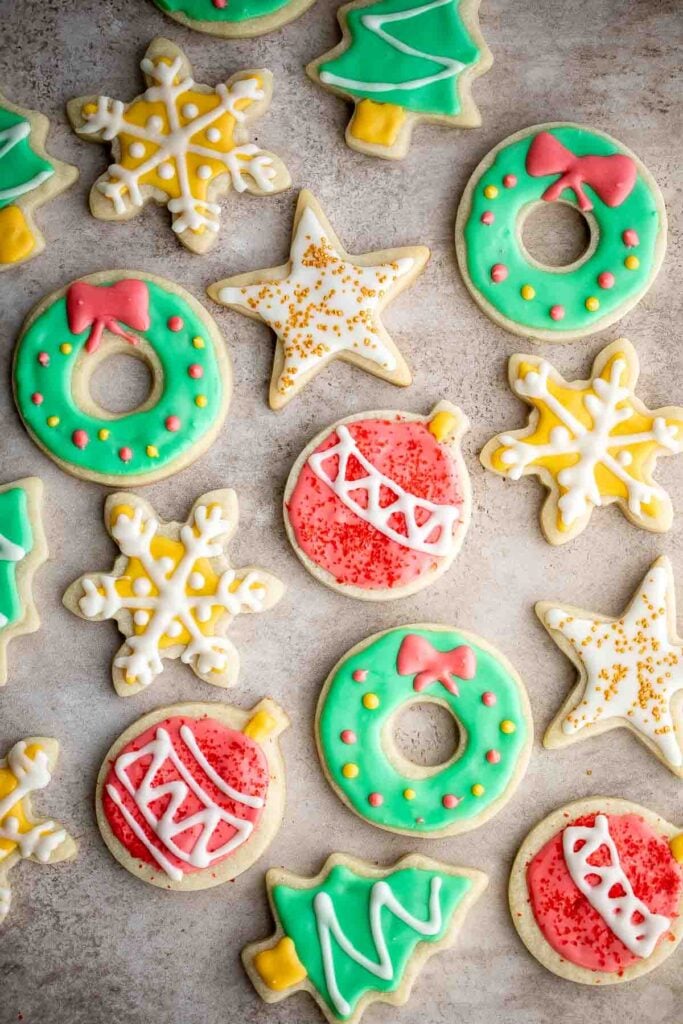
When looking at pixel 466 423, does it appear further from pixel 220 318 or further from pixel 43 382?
pixel 43 382

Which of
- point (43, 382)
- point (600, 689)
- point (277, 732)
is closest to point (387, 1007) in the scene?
point (277, 732)

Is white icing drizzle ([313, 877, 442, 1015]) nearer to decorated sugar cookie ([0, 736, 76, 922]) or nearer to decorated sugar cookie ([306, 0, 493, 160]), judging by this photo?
decorated sugar cookie ([0, 736, 76, 922])

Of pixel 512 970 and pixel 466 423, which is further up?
pixel 466 423

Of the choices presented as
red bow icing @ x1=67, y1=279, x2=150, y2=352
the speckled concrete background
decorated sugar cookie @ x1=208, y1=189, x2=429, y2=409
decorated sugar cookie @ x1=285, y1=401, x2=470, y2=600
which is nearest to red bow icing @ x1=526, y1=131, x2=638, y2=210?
the speckled concrete background

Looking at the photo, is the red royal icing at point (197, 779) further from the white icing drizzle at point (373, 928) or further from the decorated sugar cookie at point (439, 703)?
the white icing drizzle at point (373, 928)

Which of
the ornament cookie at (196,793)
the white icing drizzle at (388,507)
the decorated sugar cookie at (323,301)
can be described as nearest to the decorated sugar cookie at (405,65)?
the decorated sugar cookie at (323,301)

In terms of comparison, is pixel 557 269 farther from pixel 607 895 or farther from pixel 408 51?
pixel 607 895

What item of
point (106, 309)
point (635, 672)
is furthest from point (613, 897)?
point (106, 309)
